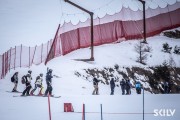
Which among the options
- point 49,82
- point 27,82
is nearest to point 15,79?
point 27,82

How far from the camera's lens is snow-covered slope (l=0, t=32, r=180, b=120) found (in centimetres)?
414

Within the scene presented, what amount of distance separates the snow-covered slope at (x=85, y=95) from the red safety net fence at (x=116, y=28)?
0.12 m

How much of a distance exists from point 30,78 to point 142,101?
1576 millimetres

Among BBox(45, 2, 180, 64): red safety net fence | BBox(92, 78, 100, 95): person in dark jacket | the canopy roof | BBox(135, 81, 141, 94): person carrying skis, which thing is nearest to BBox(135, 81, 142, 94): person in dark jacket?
BBox(135, 81, 141, 94): person carrying skis

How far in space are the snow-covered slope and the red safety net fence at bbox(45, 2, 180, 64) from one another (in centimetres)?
12

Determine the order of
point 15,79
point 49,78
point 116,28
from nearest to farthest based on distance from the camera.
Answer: point 15,79, point 49,78, point 116,28

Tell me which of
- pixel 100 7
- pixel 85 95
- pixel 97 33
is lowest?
pixel 85 95

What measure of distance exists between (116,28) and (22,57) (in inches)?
57.2

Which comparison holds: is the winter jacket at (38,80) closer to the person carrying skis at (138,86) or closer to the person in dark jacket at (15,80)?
the person in dark jacket at (15,80)

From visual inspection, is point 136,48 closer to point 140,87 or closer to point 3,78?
point 140,87

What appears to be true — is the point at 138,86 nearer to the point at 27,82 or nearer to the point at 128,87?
the point at 128,87

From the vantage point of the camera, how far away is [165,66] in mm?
4570

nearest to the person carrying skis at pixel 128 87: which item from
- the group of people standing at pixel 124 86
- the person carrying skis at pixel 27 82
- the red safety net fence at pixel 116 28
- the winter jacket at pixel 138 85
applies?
the group of people standing at pixel 124 86

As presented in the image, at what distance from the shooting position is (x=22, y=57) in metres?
4.34
